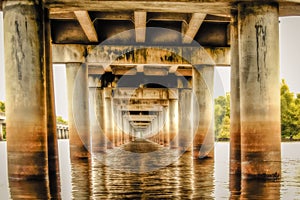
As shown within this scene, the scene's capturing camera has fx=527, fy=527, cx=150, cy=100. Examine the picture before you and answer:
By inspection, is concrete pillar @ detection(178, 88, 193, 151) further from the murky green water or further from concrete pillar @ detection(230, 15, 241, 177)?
the murky green water

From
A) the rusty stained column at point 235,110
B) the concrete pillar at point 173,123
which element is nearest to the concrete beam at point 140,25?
the rusty stained column at point 235,110

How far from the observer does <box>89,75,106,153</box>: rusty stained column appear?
34.4 meters

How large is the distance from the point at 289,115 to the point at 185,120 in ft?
139

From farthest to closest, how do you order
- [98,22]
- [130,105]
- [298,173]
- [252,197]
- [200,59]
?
[130,105]
[200,59]
[98,22]
[298,173]
[252,197]

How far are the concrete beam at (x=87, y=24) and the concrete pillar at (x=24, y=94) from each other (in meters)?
→ 4.15

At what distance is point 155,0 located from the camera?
45.5 ft

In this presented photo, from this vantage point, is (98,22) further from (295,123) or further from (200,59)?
(295,123)

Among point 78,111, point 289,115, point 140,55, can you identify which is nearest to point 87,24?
point 140,55

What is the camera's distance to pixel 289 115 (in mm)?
75000

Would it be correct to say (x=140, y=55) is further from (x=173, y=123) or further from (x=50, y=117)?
(x=173, y=123)

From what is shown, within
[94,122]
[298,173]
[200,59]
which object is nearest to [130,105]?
[94,122]

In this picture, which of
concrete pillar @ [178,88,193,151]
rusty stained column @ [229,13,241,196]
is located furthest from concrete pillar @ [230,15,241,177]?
concrete pillar @ [178,88,193,151]

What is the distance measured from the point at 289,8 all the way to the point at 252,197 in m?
6.00

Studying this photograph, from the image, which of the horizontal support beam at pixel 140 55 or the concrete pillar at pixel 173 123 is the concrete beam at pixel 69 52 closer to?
the horizontal support beam at pixel 140 55
